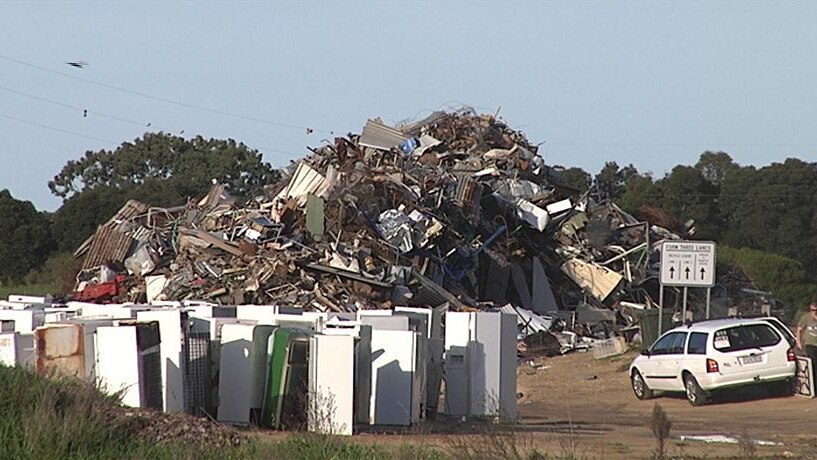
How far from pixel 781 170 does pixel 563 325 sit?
51058mm

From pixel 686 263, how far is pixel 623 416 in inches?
272

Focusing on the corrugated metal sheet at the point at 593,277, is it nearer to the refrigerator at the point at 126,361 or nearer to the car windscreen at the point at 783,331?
the car windscreen at the point at 783,331

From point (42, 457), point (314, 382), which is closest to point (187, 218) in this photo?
point (314, 382)

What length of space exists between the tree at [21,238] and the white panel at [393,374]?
47208 mm

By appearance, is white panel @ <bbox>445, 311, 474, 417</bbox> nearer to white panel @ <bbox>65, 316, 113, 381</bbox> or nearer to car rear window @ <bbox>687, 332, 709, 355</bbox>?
white panel @ <bbox>65, 316, 113, 381</bbox>

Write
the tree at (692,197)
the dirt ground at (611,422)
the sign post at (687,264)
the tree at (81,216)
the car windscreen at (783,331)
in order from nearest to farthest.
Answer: the dirt ground at (611,422), the car windscreen at (783,331), the sign post at (687,264), the tree at (81,216), the tree at (692,197)

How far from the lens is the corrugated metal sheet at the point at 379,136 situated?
1698 inches

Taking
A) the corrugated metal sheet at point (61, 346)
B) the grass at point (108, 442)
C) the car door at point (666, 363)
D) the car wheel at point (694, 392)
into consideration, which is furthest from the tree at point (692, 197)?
the grass at point (108, 442)

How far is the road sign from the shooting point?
29297 millimetres

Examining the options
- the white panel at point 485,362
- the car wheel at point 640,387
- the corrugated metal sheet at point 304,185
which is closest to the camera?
the white panel at point 485,362

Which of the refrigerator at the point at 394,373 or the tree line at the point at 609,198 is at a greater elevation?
the tree line at the point at 609,198

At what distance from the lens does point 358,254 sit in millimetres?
34344

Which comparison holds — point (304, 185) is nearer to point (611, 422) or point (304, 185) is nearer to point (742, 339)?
point (742, 339)

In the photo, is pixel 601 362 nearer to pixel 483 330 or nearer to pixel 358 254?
pixel 358 254
